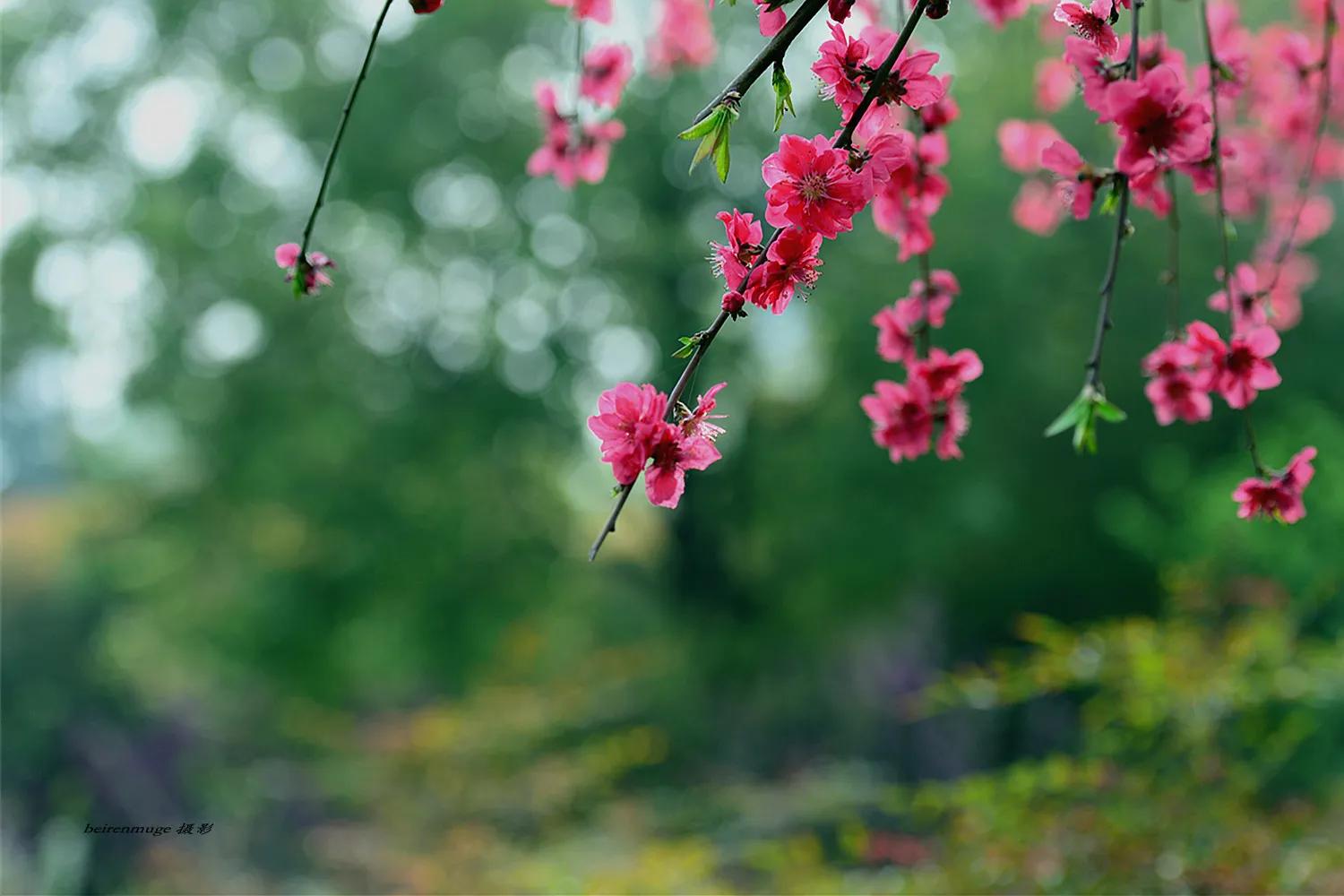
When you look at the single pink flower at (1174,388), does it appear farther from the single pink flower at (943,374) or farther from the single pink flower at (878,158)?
the single pink flower at (878,158)

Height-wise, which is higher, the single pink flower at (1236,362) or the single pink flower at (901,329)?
the single pink flower at (901,329)

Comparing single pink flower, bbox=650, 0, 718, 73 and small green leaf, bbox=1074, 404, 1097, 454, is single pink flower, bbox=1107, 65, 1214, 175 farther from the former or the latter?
single pink flower, bbox=650, 0, 718, 73

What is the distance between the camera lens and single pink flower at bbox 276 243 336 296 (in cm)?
86

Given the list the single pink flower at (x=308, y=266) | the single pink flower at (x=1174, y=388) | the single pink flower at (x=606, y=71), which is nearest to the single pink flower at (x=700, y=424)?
the single pink flower at (x=308, y=266)

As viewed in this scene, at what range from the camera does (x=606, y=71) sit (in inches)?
50.1

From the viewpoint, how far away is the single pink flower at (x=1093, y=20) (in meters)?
0.75

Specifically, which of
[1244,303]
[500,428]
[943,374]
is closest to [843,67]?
[943,374]

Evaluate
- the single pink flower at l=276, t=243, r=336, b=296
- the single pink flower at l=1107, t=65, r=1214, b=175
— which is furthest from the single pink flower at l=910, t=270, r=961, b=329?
the single pink flower at l=276, t=243, r=336, b=296

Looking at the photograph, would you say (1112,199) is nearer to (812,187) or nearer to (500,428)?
(812,187)

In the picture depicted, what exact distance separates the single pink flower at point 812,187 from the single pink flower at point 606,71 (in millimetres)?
650

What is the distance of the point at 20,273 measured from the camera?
5980mm

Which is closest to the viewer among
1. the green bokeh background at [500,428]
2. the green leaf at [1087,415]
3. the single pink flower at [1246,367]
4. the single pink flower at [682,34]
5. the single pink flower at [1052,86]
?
the green leaf at [1087,415]

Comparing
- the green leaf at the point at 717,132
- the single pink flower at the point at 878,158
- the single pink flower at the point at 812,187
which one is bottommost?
the single pink flower at the point at 812,187

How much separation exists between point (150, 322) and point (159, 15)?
1.74m
